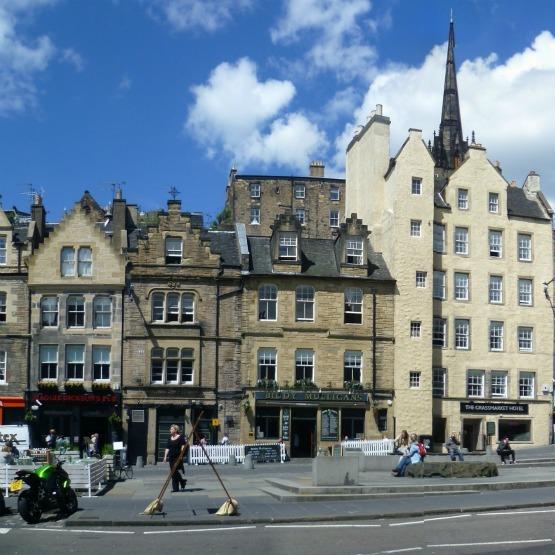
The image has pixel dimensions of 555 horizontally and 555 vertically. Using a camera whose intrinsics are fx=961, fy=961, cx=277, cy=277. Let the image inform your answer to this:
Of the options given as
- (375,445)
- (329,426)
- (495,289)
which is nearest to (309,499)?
(375,445)

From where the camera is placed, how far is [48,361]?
169 ft

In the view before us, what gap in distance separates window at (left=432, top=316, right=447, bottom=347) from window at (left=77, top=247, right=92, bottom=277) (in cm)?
1996

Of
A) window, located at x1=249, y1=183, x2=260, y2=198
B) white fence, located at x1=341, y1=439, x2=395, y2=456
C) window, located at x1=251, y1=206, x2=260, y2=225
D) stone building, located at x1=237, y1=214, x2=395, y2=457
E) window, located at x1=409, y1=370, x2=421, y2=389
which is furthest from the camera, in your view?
window, located at x1=249, y1=183, x2=260, y2=198

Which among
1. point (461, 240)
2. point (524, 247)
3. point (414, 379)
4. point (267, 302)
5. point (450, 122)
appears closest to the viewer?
point (267, 302)

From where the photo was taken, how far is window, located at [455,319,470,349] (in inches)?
2222

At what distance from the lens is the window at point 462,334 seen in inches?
2222

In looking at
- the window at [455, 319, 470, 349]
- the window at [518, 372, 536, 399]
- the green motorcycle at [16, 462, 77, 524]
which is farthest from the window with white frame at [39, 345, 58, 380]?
the green motorcycle at [16, 462, 77, 524]

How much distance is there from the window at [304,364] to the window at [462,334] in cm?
932

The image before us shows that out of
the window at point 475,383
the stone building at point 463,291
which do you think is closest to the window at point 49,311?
the stone building at point 463,291

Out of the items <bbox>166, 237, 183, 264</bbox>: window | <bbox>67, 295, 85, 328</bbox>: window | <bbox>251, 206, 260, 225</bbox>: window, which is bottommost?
<bbox>67, 295, 85, 328</bbox>: window

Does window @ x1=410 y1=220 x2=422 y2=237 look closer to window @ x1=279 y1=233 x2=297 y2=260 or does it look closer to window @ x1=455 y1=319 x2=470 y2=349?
window @ x1=455 y1=319 x2=470 y2=349

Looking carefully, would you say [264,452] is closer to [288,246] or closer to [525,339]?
[288,246]

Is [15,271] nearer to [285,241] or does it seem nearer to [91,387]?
[91,387]

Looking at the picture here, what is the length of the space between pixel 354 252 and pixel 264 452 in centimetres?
1359
